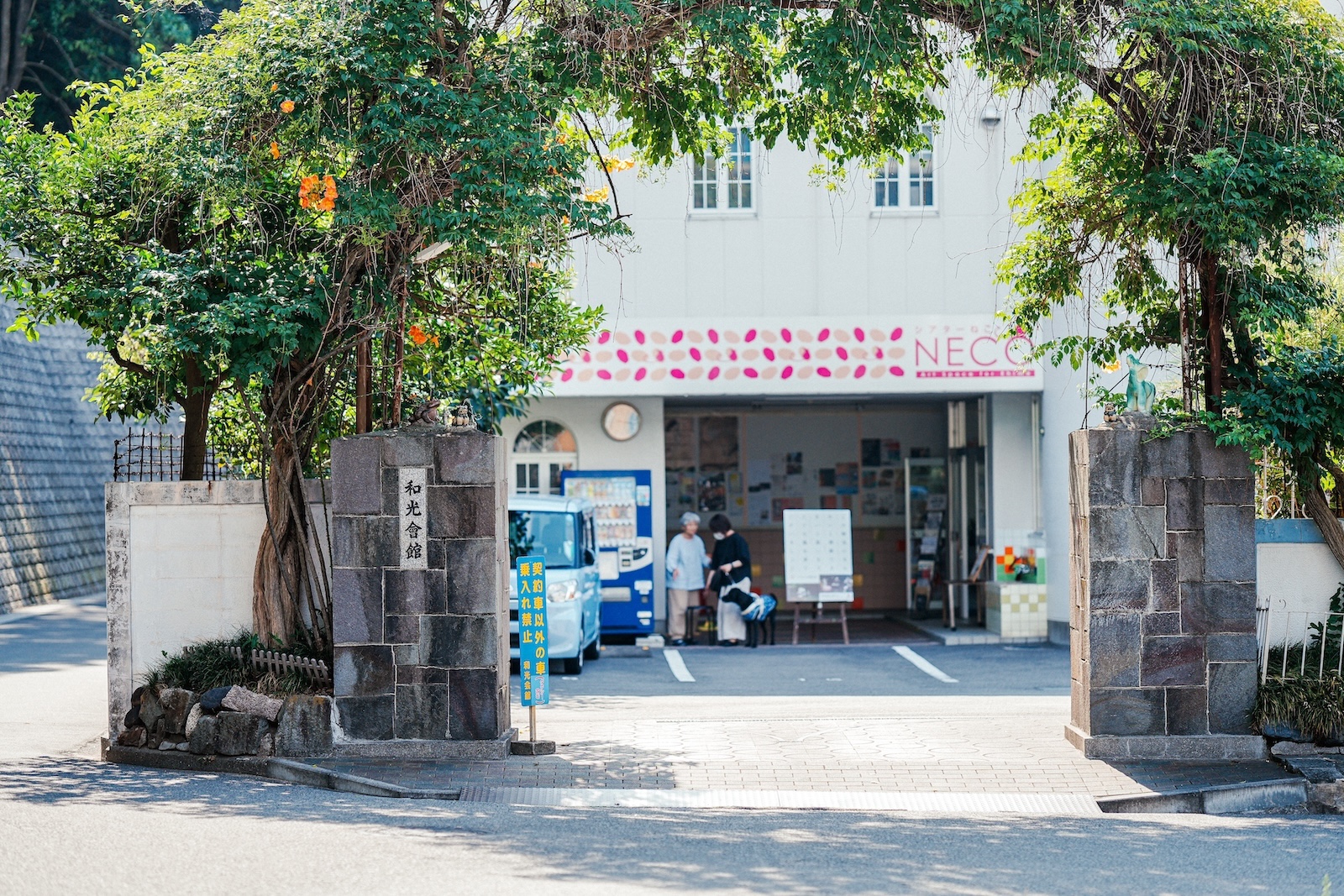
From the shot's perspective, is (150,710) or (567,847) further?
(150,710)

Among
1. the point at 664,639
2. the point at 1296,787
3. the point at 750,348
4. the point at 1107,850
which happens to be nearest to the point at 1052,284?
the point at 1296,787

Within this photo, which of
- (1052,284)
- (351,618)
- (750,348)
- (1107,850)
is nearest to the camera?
(1107,850)

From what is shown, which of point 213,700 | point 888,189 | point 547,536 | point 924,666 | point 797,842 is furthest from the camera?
point 888,189

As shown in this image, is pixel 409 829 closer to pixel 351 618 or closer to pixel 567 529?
pixel 351 618

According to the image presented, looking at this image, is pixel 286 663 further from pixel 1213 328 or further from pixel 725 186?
pixel 725 186

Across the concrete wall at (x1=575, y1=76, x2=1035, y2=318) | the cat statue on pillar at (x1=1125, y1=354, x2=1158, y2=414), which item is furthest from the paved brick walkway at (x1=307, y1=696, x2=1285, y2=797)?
the concrete wall at (x1=575, y1=76, x2=1035, y2=318)

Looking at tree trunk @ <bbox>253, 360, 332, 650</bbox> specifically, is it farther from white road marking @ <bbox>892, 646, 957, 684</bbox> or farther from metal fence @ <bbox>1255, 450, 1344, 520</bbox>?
white road marking @ <bbox>892, 646, 957, 684</bbox>

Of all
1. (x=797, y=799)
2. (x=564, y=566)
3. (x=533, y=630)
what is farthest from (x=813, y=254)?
(x=797, y=799)

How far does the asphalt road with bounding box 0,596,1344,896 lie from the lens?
20.9ft

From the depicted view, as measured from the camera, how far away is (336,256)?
989 cm

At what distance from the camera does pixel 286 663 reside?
9.95 metres

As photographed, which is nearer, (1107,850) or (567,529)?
(1107,850)

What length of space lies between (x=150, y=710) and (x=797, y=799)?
445cm

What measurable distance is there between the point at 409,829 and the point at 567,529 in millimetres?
8677
